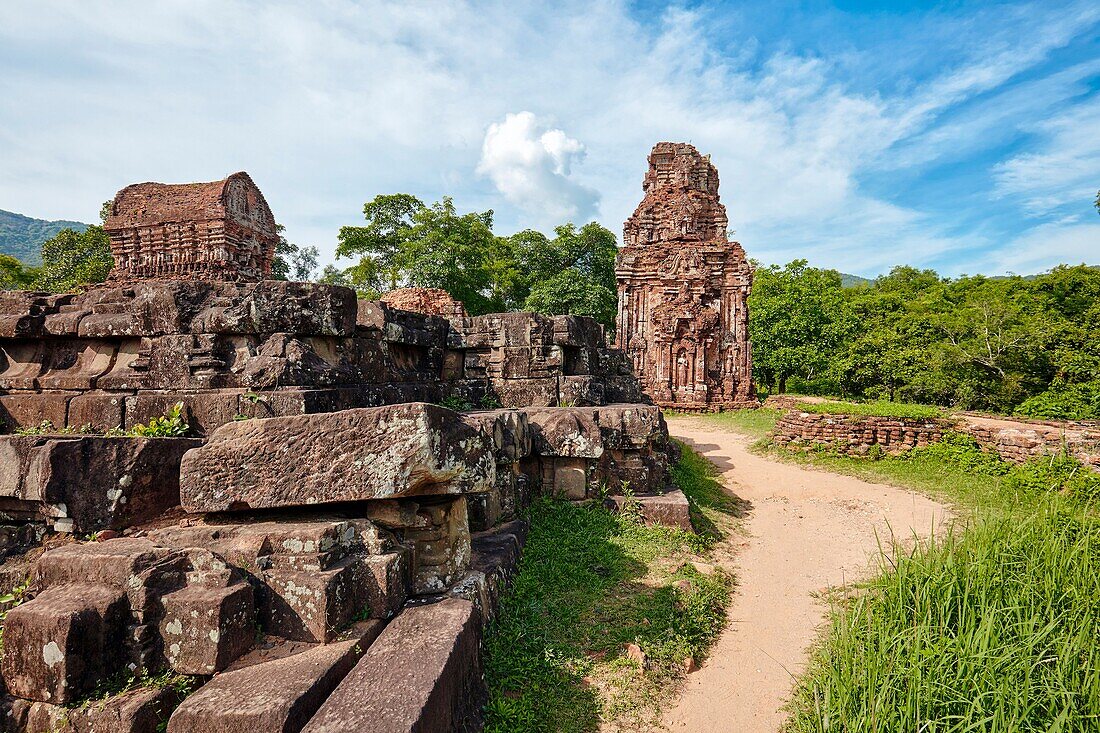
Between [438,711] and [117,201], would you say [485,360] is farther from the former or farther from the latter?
[117,201]

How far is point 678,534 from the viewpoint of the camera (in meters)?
4.95

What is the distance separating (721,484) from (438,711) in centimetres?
679

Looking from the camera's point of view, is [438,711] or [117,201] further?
[117,201]

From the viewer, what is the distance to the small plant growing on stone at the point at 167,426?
3441 millimetres

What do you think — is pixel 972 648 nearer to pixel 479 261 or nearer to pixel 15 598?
pixel 15 598

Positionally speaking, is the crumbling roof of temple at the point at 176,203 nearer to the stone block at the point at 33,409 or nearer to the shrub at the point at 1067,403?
the stone block at the point at 33,409

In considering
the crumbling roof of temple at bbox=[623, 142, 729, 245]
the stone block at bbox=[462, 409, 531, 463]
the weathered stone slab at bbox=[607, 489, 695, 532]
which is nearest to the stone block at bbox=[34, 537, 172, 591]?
the stone block at bbox=[462, 409, 531, 463]

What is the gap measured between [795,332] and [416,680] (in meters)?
21.2

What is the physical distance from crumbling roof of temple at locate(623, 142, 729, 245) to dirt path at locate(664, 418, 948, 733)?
10734 mm

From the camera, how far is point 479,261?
2791cm

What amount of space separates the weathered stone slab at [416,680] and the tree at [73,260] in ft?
67.2

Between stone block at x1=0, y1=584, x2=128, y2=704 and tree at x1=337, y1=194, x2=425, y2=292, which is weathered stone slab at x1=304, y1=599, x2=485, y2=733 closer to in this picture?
stone block at x1=0, y1=584, x2=128, y2=704

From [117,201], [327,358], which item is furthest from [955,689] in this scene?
[117,201]

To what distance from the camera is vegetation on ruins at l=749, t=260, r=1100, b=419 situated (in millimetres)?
10438
